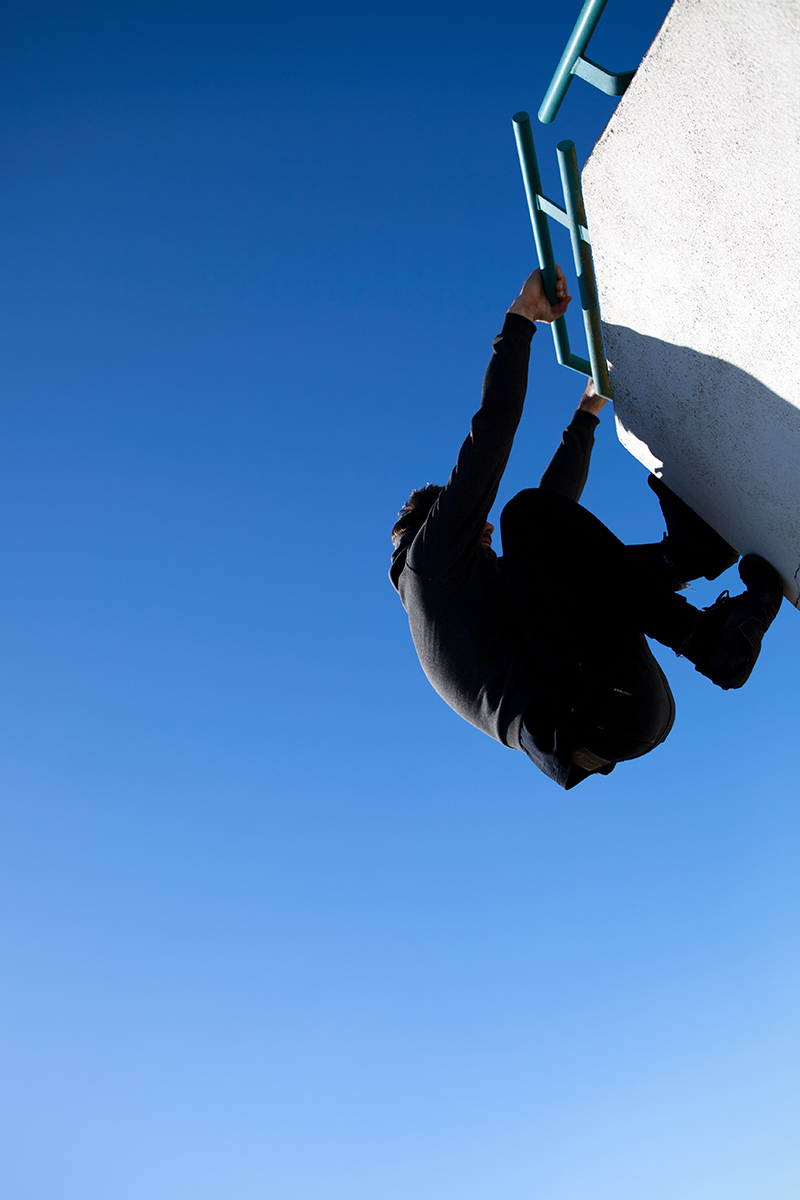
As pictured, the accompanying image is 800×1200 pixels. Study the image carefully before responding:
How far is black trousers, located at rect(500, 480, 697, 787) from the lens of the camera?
105 inches

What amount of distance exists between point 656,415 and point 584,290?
550 mm

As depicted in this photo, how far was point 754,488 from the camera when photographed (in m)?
2.67

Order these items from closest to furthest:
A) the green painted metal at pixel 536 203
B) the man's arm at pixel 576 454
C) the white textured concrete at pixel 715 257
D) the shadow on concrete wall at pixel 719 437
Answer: the white textured concrete at pixel 715 257 < the shadow on concrete wall at pixel 719 437 < the green painted metal at pixel 536 203 < the man's arm at pixel 576 454

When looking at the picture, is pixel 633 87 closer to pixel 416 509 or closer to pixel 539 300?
pixel 539 300

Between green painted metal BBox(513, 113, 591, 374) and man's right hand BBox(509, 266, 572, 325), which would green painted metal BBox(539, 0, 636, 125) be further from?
man's right hand BBox(509, 266, 572, 325)

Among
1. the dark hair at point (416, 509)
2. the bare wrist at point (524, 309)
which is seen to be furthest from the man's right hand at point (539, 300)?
the dark hair at point (416, 509)

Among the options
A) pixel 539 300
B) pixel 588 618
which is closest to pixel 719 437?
pixel 588 618

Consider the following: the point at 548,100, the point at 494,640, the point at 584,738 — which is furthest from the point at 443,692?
the point at 548,100

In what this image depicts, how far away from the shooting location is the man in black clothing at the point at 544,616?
267cm

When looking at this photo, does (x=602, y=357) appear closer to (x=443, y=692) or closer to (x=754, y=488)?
(x=754, y=488)

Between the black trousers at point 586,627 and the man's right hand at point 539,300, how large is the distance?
695 millimetres

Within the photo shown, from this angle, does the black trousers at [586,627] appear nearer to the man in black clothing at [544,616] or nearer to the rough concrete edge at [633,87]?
the man in black clothing at [544,616]

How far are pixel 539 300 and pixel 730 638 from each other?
144 cm

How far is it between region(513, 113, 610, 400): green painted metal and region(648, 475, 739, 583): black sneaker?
0.68 meters
